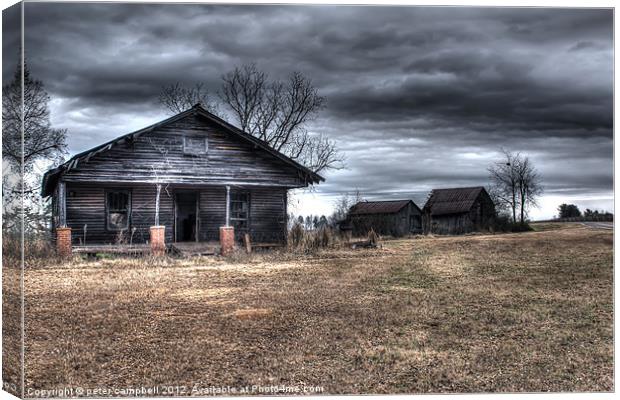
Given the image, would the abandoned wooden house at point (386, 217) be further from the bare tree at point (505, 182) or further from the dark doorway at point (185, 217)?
the dark doorway at point (185, 217)

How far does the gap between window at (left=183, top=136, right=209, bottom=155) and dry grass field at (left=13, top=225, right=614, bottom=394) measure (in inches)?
174

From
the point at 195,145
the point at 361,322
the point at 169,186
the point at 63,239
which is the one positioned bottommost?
the point at 361,322

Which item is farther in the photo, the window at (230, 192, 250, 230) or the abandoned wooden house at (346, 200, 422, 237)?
the window at (230, 192, 250, 230)

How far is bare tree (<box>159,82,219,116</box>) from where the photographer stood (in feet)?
23.5

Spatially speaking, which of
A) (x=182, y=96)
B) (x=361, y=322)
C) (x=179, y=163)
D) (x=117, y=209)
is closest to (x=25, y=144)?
(x=182, y=96)

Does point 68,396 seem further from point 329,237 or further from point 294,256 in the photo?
point 294,256

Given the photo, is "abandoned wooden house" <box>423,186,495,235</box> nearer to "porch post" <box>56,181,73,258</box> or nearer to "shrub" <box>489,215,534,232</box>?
"shrub" <box>489,215,534,232</box>

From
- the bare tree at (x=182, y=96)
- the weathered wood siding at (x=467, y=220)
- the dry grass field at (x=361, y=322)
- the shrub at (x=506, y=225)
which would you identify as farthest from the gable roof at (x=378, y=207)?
the bare tree at (x=182, y=96)

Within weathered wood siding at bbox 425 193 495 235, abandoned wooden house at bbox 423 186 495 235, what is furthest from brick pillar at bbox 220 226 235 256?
weathered wood siding at bbox 425 193 495 235

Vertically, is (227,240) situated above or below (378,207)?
below

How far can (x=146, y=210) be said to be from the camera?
580 inches

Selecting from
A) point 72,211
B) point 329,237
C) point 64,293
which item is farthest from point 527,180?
point 72,211

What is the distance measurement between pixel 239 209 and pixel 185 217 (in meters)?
1.32

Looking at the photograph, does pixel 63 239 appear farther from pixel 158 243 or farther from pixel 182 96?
pixel 182 96
